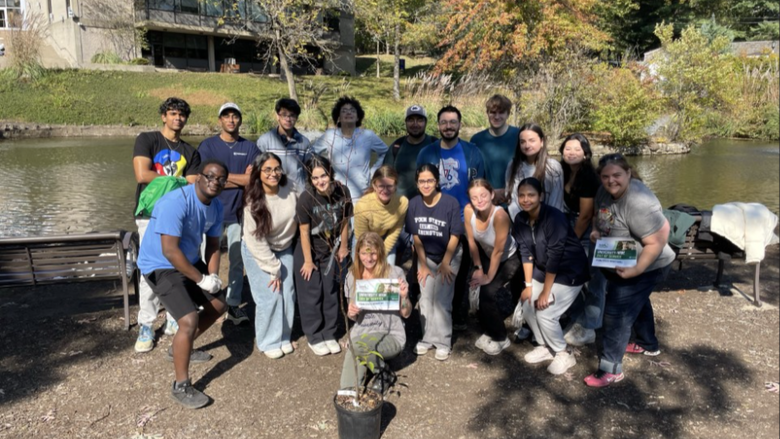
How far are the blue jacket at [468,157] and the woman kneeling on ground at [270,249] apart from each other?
1294mm

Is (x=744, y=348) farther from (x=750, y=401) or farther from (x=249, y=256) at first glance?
(x=249, y=256)

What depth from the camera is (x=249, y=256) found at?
4238 millimetres

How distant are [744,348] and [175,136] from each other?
5369 mm

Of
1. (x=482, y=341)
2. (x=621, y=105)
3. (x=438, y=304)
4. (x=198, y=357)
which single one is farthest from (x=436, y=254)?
(x=621, y=105)

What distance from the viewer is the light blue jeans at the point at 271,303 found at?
13.9 feet

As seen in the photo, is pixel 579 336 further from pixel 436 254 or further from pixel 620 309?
pixel 436 254

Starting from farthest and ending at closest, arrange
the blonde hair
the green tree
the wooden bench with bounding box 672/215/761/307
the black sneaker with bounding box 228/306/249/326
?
the green tree < the wooden bench with bounding box 672/215/761/307 < the black sneaker with bounding box 228/306/249/326 < the blonde hair

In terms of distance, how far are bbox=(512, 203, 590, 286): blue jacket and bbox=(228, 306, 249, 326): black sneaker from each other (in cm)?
263

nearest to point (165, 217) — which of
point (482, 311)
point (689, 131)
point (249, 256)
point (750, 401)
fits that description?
point (249, 256)

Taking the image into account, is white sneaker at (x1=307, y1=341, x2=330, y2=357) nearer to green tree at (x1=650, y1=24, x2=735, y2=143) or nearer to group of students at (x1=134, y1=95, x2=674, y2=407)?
group of students at (x1=134, y1=95, x2=674, y2=407)

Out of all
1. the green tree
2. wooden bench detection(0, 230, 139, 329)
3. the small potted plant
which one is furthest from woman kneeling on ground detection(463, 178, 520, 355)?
the green tree

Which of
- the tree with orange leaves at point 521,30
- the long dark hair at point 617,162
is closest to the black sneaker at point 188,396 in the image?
the long dark hair at point 617,162

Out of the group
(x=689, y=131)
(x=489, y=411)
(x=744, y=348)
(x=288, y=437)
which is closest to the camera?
(x=288, y=437)

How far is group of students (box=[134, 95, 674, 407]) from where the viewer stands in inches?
150
